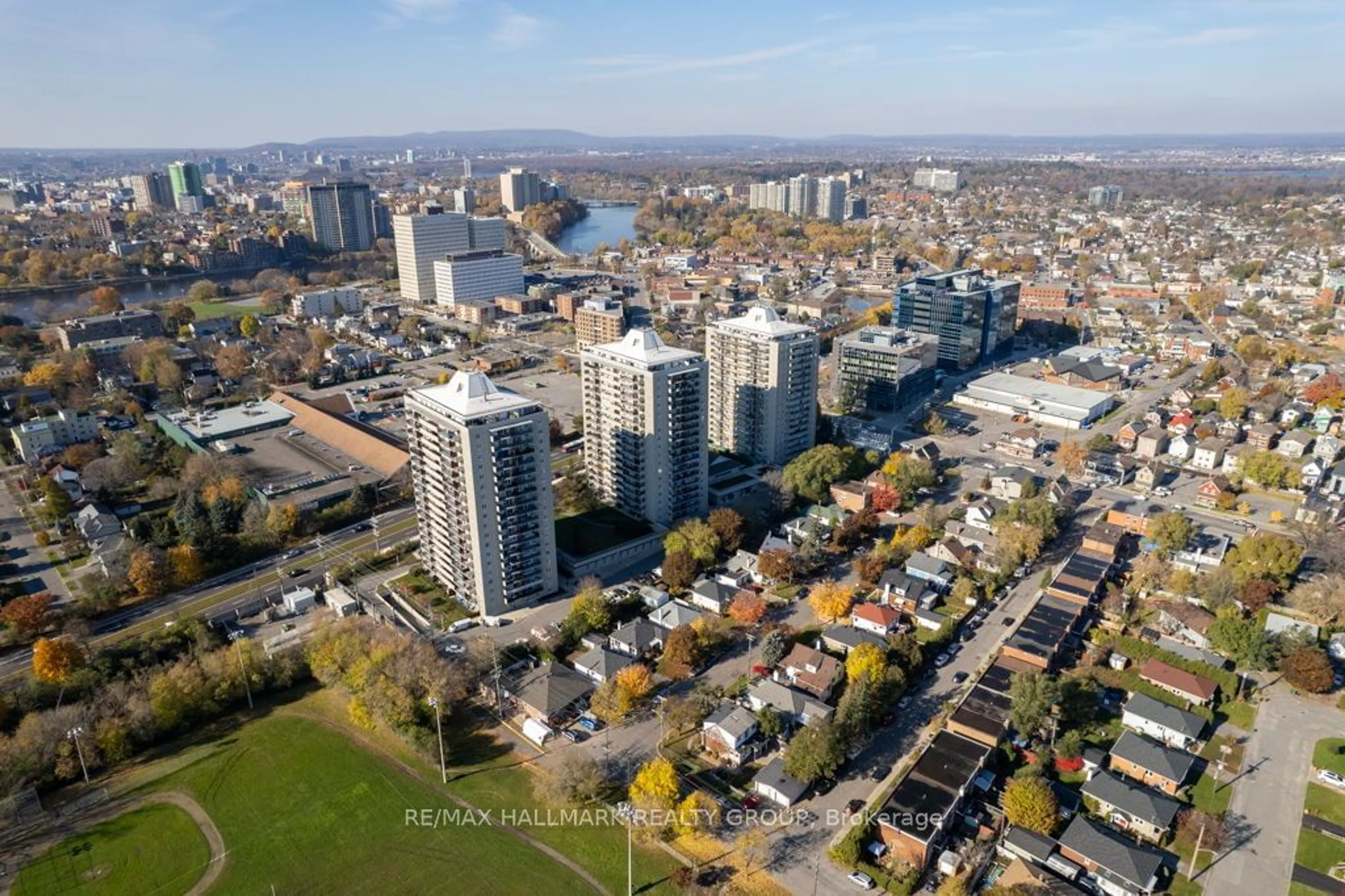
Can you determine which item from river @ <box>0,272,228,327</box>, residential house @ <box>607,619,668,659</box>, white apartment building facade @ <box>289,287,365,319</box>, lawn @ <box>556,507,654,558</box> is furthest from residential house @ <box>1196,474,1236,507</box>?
river @ <box>0,272,228,327</box>

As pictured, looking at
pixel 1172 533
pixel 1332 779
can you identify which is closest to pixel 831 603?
pixel 1332 779

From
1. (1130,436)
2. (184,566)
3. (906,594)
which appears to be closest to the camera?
(906,594)

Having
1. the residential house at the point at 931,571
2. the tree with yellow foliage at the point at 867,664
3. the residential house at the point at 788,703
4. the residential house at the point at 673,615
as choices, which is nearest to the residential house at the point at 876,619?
the tree with yellow foliage at the point at 867,664

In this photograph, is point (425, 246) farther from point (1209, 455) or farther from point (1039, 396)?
point (1209, 455)

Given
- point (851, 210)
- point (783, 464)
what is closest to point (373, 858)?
point (783, 464)

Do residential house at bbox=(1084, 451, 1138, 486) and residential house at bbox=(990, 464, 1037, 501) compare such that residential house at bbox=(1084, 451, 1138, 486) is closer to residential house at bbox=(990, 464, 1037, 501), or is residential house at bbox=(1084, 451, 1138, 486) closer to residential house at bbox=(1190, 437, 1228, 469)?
residential house at bbox=(1190, 437, 1228, 469)

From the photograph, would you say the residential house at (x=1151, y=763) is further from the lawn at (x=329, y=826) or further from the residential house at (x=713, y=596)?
the lawn at (x=329, y=826)

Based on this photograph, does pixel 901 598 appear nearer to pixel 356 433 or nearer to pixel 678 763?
pixel 678 763

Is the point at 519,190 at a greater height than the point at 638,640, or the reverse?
the point at 519,190
